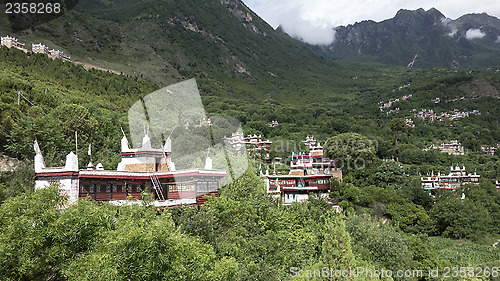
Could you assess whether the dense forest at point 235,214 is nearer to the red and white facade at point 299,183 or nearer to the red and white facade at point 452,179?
the red and white facade at point 299,183

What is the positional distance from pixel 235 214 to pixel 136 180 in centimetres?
644

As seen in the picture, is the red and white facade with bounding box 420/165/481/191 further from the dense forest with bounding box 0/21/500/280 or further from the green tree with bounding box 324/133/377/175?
the green tree with bounding box 324/133/377/175

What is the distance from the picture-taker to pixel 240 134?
2608 inches

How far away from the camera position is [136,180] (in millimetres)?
21625

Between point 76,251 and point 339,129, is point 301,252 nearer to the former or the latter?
point 76,251

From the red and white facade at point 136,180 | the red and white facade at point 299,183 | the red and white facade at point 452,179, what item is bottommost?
the red and white facade at point 452,179

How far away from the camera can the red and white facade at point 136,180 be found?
19125mm

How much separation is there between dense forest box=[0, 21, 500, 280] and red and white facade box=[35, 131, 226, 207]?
1.40 m

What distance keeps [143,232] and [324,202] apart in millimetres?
26370

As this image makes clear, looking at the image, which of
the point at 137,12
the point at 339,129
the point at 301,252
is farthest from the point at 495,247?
the point at 137,12

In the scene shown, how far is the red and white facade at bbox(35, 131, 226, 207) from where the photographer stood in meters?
19.1

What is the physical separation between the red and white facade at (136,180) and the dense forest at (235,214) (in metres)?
1.40

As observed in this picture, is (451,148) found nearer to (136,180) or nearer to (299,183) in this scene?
(299,183)

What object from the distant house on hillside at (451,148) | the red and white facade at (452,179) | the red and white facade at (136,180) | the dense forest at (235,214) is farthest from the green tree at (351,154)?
the distant house on hillside at (451,148)
